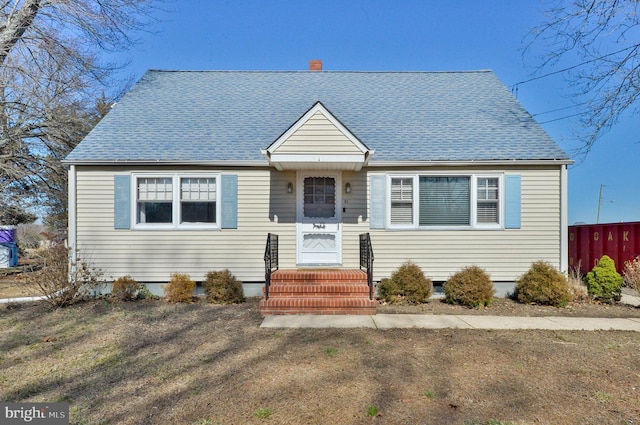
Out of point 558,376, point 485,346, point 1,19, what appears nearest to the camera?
point 558,376

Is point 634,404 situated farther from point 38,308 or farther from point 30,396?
point 38,308

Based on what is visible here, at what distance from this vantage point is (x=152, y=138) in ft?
31.1

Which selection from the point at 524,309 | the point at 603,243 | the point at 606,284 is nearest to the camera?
the point at 524,309

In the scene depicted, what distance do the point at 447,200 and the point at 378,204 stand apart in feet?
5.60

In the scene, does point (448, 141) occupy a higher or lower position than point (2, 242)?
higher

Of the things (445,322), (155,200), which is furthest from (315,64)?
(445,322)

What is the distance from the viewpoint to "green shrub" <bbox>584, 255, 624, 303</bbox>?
8320 millimetres

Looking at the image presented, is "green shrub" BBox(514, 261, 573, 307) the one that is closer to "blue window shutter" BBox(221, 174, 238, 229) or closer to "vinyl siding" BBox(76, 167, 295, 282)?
"vinyl siding" BBox(76, 167, 295, 282)

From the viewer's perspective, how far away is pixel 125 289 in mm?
8406

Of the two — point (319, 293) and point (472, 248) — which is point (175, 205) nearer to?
point (319, 293)

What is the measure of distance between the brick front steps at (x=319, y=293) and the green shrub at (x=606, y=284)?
534 centimetres

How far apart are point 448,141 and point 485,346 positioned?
562 cm

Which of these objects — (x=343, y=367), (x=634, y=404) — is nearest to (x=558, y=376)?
(x=634, y=404)

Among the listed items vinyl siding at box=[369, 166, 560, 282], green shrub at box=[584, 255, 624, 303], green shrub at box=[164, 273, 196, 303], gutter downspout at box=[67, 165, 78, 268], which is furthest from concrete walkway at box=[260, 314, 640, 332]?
gutter downspout at box=[67, 165, 78, 268]
